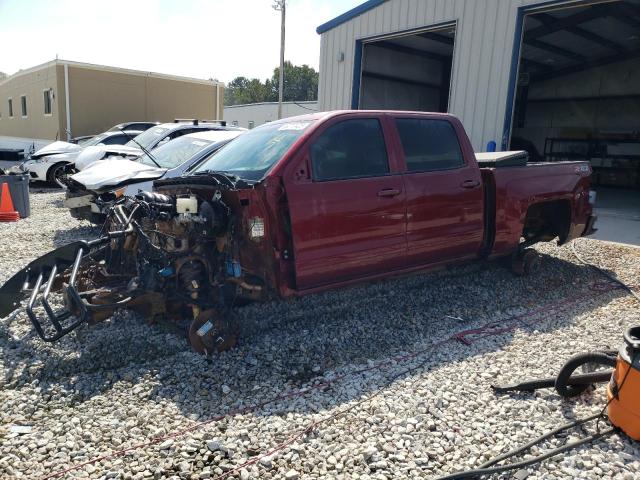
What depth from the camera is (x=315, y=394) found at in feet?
11.4

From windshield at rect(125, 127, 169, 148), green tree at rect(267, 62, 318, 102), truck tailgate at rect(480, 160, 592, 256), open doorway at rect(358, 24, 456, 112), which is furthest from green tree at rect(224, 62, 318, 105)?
truck tailgate at rect(480, 160, 592, 256)

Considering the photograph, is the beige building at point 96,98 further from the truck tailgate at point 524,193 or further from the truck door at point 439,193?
the truck tailgate at point 524,193

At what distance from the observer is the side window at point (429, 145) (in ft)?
16.1

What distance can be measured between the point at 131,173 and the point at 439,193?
4.38 m

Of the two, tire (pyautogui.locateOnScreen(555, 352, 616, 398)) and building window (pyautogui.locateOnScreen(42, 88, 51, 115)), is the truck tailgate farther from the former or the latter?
building window (pyautogui.locateOnScreen(42, 88, 51, 115))

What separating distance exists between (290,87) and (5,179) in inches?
3009

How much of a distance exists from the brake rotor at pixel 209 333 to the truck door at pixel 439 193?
1.92 metres

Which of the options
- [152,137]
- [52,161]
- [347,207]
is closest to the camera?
[347,207]

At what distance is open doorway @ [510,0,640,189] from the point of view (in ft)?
56.7

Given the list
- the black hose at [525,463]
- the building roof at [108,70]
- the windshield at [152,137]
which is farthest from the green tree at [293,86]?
Answer: the black hose at [525,463]

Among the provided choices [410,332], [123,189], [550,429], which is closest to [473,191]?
[410,332]

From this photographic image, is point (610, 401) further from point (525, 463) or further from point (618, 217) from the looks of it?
point (618, 217)

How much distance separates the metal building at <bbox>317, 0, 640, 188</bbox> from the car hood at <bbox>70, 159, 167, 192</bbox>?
7365 millimetres

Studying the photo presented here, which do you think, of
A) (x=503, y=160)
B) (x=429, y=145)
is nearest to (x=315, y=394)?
(x=429, y=145)
